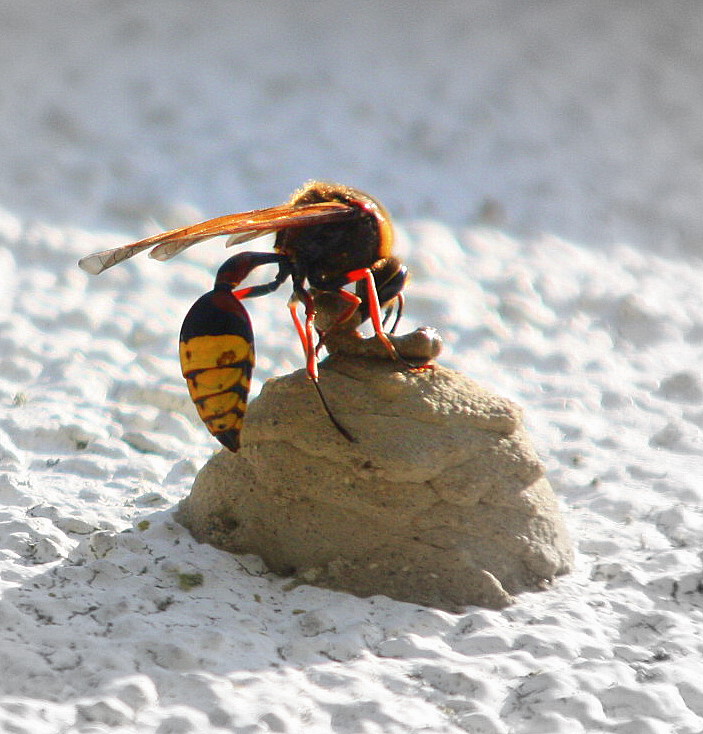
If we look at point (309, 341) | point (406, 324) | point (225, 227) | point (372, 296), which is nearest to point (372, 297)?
point (372, 296)

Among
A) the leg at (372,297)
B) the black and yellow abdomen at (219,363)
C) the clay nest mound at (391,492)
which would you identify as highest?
the leg at (372,297)

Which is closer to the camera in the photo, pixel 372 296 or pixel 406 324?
pixel 372 296

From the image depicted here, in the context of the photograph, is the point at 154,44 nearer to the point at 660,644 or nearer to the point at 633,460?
the point at 633,460

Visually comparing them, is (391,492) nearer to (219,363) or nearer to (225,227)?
(219,363)

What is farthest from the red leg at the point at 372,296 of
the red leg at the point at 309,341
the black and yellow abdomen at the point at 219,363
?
the black and yellow abdomen at the point at 219,363

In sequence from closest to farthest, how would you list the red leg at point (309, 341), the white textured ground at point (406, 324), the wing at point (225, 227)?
the white textured ground at point (406, 324)
the wing at point (225, 227)
the red leg at point (309, 341)

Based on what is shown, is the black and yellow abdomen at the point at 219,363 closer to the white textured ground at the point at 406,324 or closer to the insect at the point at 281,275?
the insect at the point at 281,275

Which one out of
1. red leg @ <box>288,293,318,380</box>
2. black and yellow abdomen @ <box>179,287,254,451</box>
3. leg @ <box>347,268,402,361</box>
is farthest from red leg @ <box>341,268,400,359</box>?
black and yellow abdomen @ <box>179,287,254,451</box>
